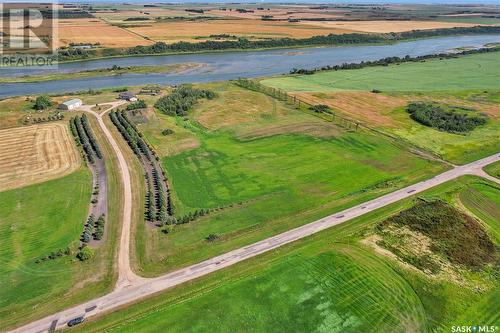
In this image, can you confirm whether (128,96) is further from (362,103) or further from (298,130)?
(362,103)

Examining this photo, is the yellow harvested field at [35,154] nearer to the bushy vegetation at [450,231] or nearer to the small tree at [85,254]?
the small tree at [85,254]

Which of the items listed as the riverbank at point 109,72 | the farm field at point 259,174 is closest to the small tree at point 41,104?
the farm field at point 259,174

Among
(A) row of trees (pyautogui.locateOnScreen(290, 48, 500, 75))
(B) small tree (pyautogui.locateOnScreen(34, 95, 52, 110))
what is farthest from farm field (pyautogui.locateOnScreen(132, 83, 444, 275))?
(A) row of trees (pyautogui.locateOnScreen(290, 48, 500, 75))

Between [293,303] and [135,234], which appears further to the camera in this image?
[135,234]

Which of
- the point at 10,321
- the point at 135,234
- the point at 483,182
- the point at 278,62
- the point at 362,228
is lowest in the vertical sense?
the point at 10,321

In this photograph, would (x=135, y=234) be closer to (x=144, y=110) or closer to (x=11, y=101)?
(x=144, y=110)

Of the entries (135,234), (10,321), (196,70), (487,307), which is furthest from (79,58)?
(487,307)

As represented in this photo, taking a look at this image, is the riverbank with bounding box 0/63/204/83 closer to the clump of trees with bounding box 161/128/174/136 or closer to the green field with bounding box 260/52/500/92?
the green field with bounding box 260/52/500/92
